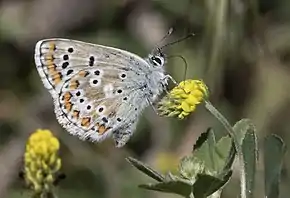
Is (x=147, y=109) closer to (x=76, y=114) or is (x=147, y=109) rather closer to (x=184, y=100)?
(x=76, y=114)

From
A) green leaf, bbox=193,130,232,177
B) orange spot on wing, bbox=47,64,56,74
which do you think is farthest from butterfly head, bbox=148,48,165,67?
green leaf, bbox=193,130,232,177

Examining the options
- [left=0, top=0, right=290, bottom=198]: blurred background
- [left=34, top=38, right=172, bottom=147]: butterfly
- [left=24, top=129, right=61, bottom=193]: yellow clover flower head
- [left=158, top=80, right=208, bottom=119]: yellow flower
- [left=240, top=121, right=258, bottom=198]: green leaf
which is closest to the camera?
[left=240, top=121, right=258, bottom=198]: green leaf

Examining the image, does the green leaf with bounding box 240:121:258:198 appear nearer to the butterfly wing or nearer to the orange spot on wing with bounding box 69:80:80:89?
the butterfly wing

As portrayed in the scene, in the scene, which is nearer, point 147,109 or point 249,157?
point 249,157

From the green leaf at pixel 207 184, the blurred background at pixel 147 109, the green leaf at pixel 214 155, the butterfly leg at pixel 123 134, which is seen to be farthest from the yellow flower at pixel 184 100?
the blurred background at pixel 147 109

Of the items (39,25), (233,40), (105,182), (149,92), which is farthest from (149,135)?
(149,92)

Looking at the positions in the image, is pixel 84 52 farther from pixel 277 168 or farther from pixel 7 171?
pixel 7 171

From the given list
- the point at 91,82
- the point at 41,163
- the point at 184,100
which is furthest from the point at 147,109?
the point at 184,100
